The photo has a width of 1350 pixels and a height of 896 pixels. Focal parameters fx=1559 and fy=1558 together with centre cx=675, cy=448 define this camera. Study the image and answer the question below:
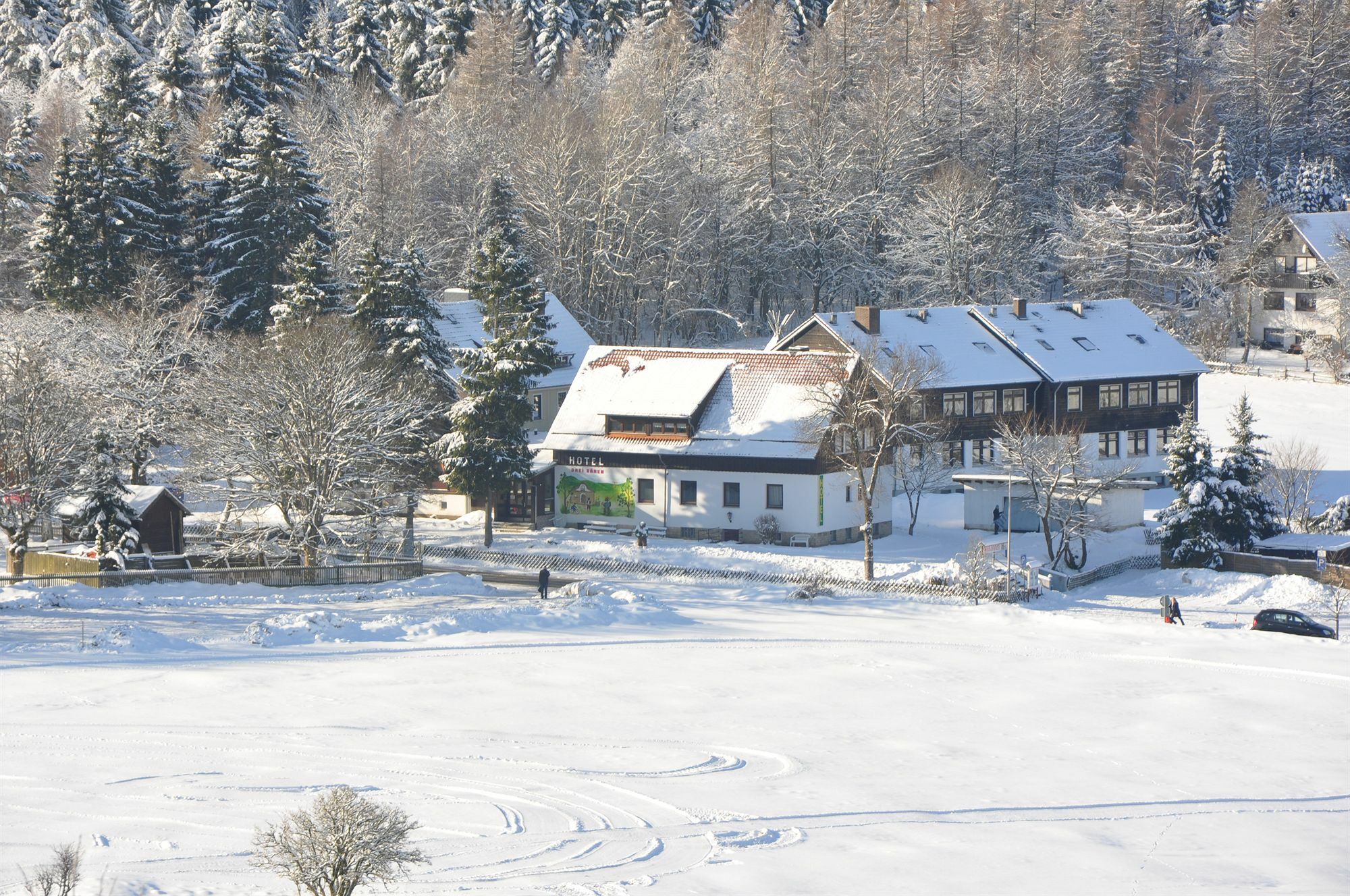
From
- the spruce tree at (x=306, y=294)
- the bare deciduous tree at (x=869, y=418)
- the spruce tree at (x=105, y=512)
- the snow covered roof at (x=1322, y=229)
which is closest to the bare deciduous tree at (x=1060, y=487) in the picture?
the bare deciduous tree at (x=869, y=418)

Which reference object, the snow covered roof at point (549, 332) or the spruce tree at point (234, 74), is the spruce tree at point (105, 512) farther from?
the spruce tree at point (234, 74)

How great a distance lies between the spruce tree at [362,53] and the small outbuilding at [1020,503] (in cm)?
5792

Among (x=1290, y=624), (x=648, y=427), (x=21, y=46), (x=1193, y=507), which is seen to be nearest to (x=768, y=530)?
(x=648, y=427)

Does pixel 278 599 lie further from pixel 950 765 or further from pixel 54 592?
pixel 950 765

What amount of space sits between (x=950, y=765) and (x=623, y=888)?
9.11 metres

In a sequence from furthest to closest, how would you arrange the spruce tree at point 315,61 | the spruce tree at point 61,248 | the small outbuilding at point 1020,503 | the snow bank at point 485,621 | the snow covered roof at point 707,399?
the spruce tree at point 315,61 → the spruce tree at point 61,248 → the small outbuilding at point 1020,503 → the snow covered roof at point 707,399 → the snow bank at point 485,621

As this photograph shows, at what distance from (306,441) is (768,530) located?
16.2 m

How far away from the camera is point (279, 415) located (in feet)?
157

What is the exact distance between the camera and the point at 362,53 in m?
102

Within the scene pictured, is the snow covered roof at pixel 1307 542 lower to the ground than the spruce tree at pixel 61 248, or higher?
lower

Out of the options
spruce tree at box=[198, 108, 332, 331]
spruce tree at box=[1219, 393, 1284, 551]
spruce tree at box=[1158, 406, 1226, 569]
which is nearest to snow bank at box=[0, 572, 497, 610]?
spruce tree at box=[1158, 406, 1226, 569]

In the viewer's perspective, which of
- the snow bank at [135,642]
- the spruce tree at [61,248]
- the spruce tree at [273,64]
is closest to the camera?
the snow bank at [135,642]

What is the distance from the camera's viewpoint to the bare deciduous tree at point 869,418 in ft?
169

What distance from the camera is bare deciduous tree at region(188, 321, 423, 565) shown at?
1866 inches
